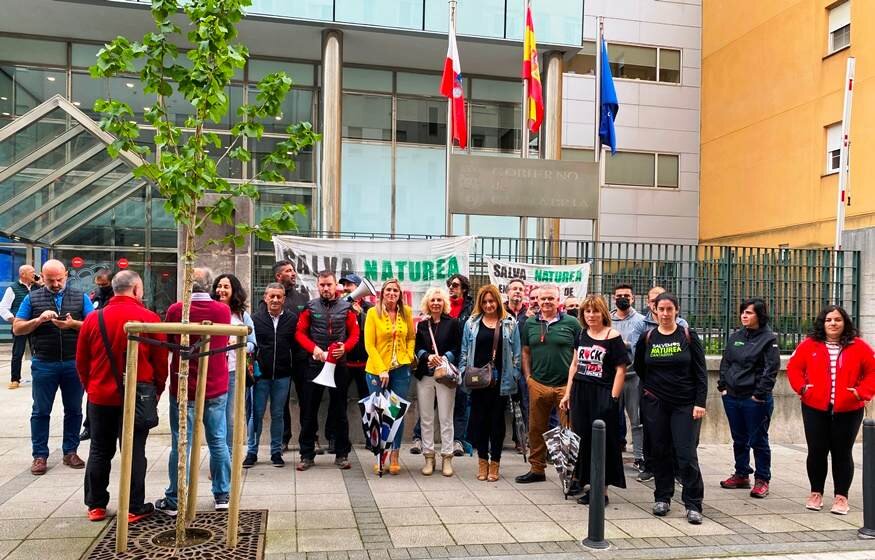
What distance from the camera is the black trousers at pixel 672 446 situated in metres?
5.81

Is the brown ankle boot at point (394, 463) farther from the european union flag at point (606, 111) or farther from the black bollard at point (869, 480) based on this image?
the european union flag at point (606, 111)

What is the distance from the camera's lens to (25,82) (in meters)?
16.6

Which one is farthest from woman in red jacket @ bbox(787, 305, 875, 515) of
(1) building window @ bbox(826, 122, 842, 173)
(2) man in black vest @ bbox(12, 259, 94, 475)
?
(1) building window @ bbox(826, 122, 842, 173)

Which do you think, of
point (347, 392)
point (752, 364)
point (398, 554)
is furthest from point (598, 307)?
point (347, 392)

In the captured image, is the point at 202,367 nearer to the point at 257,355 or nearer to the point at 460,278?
the point at 257,355

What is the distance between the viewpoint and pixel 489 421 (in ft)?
22.5

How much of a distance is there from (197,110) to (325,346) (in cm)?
301

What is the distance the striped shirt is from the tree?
4.75 meters

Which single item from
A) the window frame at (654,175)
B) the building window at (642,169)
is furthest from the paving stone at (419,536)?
the building window at (642,169)

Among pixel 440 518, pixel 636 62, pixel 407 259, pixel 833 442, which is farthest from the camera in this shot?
pixel 636 62

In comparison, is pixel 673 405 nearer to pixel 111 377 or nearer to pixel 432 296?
pixel 432 296

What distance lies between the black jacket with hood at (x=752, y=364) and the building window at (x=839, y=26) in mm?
15552

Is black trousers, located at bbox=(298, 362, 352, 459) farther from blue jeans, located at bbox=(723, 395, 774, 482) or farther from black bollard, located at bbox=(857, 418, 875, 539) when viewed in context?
black bollard, located at bbox=(857, 418, 875, 539)

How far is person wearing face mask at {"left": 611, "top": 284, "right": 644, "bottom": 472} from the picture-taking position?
743 centimetres
